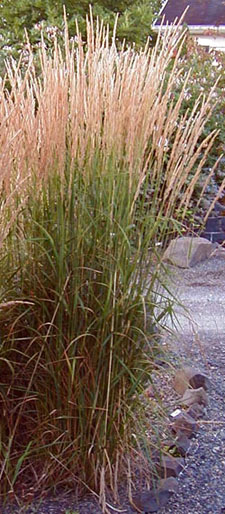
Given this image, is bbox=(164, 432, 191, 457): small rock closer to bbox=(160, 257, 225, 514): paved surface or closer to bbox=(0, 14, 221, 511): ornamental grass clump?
bbox=(160, 257, 225, 514): paved surface

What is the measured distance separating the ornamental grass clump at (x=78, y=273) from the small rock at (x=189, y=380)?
105cm

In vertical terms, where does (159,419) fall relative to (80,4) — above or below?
below

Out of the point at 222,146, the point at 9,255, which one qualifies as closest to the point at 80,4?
the point at 222,146

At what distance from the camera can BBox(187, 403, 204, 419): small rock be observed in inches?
151

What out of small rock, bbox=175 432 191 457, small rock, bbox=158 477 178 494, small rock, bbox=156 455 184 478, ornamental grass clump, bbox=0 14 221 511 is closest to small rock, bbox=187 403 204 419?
small rock, bbox=175 432 191 457

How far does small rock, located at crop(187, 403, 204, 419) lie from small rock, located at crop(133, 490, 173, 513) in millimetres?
732

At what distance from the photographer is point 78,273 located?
2.90 m

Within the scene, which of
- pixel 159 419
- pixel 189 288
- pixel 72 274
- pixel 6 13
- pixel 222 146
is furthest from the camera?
pixel 6 13

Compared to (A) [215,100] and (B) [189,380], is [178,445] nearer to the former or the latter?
(B) [189,380]

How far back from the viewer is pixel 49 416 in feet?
9.73

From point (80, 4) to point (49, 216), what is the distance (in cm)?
736

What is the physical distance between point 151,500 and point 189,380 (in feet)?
3.77

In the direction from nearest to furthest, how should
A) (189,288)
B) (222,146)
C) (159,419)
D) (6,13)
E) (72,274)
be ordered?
(72,274) < (159,419) < (189,288) < (222,146) < (6,13)

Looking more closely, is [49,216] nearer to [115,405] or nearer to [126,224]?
[126,224]
